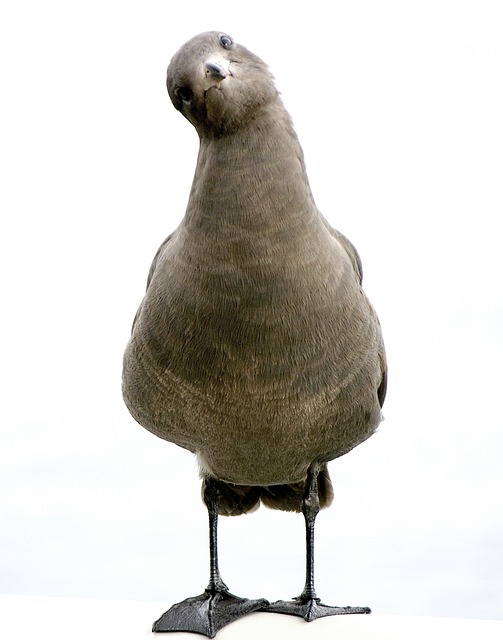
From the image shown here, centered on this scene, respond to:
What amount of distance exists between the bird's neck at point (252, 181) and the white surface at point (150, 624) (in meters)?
1.13

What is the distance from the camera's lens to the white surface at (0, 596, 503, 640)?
374 cm

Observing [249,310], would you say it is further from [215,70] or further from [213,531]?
[213,531]

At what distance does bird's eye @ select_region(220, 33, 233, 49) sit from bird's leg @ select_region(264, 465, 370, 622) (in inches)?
51.7

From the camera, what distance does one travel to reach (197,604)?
4.03 metres

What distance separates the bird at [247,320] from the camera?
11.5 ft

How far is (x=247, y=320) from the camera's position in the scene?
11.9ft

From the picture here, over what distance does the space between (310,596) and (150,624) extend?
0.48 m

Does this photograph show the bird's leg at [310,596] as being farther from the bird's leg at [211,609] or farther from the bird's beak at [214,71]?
the bird's beak at [214,71]

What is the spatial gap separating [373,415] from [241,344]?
0.58m

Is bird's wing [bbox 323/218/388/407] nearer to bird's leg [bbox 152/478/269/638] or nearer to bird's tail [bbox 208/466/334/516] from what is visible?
bird's tail [bbox 208/466/334/516]

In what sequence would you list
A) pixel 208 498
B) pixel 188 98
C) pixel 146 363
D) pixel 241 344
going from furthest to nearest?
pixel 208 498 → pixel 146 363 → pixel 241 344 → pixel 188 98

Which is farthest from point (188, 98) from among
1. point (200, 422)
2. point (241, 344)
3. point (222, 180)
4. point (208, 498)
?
point (208, 498)

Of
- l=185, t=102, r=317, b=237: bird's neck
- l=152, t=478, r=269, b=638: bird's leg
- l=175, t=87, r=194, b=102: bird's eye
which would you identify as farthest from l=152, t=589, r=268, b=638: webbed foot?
l=175, t=87, r=194, b=102: bird's eye

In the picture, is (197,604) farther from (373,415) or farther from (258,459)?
(373,415)
